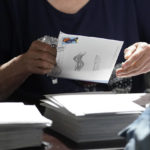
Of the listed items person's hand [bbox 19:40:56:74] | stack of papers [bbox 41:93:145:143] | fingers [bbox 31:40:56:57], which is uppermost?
fingers [bbox 31:40:56:57]

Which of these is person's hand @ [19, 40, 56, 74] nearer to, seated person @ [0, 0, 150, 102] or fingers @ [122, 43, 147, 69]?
seated person @ [0, 0, 150, 102]

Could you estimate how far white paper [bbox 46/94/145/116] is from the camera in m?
0.79

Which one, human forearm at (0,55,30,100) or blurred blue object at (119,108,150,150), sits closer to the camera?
blurred blue object at (119,108,150,150)

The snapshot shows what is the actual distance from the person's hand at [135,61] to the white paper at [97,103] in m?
0.12

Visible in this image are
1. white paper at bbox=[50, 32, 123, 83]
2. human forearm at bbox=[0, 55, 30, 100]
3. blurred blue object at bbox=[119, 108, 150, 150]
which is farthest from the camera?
human forearm at bbox=[0, 55, 30, 100]

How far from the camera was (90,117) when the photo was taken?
0.77 metres

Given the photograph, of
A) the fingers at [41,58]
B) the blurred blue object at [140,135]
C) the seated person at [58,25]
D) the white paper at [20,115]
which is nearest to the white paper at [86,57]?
the fingers at [41,58]

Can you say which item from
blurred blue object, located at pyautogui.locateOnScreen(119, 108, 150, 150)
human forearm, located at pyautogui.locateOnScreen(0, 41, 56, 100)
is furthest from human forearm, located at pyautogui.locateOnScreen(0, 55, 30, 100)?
blurred blue object, located at pyautogui.locateOnScreen(119, 108, 150, 150)

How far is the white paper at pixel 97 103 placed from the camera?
79 cm

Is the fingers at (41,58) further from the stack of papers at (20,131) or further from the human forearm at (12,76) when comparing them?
the stack of papers at (20,131)

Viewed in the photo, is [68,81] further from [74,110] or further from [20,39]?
[74,110]

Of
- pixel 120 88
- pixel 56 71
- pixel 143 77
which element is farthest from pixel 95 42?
pixel 143 77

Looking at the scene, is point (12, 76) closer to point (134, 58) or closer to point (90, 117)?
point (134, 58)

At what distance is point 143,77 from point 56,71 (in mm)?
401
